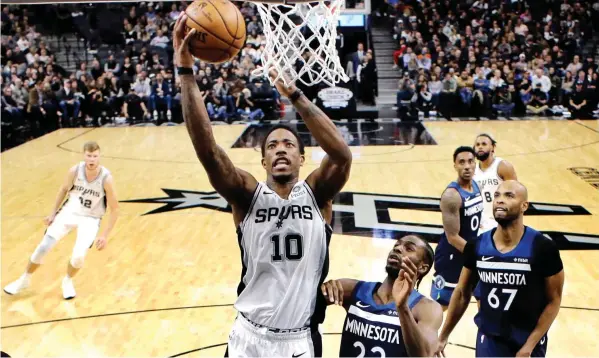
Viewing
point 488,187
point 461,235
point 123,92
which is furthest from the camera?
point 123,92

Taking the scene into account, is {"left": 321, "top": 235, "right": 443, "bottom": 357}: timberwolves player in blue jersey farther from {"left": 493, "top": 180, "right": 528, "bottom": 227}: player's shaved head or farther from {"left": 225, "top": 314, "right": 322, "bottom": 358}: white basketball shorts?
{"left": 493, "top": 180, "right": 528, "bottom": 227}: player's shaved head

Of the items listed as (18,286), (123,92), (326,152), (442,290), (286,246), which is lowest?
(18,286)

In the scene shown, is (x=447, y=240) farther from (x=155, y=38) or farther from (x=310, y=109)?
(x=155, y=38)

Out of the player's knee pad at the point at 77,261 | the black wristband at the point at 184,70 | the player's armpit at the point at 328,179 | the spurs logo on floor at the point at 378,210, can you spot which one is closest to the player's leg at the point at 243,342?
the player's armpit at the point at 328,179

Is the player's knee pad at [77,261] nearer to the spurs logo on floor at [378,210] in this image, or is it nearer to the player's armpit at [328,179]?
the spurs logo on floor at [378,210]

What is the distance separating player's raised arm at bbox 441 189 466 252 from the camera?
5409mm

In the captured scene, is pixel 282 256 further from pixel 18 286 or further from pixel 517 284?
pixel 18 286

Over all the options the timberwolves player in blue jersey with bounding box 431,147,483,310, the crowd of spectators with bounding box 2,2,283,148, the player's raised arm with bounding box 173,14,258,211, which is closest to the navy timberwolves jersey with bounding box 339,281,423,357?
the player's raised arm with bounding box 173,14,258,211

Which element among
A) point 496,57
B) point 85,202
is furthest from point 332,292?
point 496,57

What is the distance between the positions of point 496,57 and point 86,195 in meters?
15.2

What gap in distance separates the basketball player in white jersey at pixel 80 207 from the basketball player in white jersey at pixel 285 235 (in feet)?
13.0

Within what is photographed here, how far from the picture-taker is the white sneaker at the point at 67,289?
680cm

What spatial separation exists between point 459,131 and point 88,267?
34.7ft

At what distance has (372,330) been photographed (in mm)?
3393
